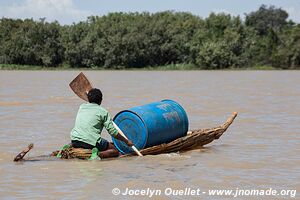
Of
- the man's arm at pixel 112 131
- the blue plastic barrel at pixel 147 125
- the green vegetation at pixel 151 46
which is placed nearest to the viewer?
the man's arm at pixel 112 131

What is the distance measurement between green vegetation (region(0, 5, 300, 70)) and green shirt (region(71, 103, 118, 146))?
197ft

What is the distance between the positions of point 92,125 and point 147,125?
2.69 feet

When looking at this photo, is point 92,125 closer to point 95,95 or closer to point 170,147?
point 95,95

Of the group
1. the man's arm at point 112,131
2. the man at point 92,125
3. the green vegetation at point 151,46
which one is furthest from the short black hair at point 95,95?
the green vegetation at point 151,46

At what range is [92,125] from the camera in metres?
8.58

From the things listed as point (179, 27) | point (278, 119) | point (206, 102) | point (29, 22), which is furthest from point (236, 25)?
point (278, 119)

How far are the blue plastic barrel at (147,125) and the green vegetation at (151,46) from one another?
195 feet

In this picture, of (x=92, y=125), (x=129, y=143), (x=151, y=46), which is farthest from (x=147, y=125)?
(x=151, y=46)

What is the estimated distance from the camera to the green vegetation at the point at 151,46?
2758 inches

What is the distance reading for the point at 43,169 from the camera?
8.26m

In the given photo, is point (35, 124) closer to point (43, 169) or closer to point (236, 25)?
point (43, 169)

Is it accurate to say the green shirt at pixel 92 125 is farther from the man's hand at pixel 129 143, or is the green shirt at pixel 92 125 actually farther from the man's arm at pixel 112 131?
the man's hand at pixel 129 143

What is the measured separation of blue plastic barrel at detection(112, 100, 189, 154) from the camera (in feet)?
29.2

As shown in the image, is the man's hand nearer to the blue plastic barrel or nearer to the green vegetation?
the blue plastic barrel
